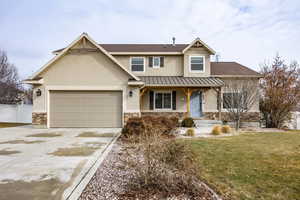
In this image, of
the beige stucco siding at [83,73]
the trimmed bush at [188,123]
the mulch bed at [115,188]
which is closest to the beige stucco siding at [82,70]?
the beige stucco siding at [83,73]

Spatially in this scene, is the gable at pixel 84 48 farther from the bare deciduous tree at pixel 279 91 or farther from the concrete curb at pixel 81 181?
the bare deciduous tree at pixel 279 91

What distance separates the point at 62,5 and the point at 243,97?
13.2m

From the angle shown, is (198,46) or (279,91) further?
(198,46)

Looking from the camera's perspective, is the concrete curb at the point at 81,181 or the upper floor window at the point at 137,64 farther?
the upper floor window at the point at 137,64

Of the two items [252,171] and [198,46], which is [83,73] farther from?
[252,171]

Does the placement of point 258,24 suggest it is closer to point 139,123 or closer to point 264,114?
point 264,114

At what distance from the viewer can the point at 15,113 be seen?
1655 cm

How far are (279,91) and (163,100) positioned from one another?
337 inches

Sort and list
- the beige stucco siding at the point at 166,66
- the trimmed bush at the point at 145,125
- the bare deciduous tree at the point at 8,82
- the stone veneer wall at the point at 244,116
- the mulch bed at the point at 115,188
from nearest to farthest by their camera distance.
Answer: the mulch bed at the point at 115,188, the trimmed bush at the point at 145,125, the stone veneer wall at the point at 244,116, the beige stucco siding at the point at 166,66, the bare deciduous tree at the point at 8,82

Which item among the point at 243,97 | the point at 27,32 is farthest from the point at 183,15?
the point at 27,32

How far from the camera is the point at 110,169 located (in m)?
4.36

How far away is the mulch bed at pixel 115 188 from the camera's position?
3000mm

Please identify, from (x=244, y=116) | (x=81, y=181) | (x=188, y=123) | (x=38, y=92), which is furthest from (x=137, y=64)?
(x=81, y=181)

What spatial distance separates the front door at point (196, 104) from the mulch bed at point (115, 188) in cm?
1129
